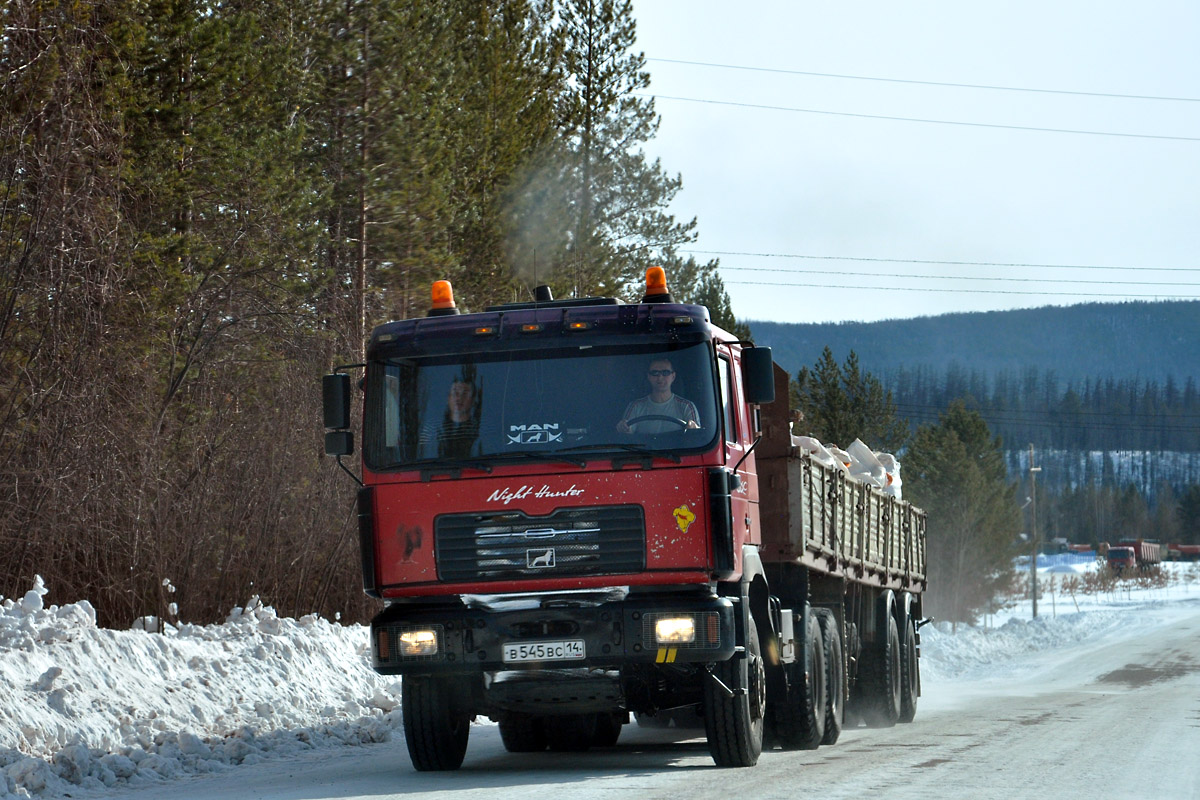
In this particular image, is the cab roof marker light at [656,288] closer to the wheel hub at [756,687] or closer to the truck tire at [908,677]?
the wheel hub at [756,687]

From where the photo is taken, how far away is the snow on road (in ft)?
32.3

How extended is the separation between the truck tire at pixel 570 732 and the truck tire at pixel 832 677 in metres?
1.90

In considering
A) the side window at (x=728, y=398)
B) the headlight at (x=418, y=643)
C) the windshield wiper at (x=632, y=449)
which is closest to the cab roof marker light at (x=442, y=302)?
the windshield wiper at (x=632, y=449)

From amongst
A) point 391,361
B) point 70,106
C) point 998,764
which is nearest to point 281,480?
point 70,106

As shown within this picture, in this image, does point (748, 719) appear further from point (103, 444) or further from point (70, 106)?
point (70, 106)

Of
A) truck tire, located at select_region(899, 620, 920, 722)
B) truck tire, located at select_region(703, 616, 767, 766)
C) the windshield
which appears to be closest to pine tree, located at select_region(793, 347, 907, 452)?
truck tire, located at select_region(899, 620, 920, 722)

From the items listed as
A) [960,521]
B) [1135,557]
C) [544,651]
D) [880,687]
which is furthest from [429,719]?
[1135,557]

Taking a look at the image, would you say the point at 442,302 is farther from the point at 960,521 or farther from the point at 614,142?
the point at 960,521

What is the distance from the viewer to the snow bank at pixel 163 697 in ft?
A: 32.6

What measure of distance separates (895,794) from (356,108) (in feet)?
68.0

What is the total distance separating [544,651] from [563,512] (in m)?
0.86

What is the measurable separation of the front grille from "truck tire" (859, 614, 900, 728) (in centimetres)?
703

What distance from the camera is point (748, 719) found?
380 inches

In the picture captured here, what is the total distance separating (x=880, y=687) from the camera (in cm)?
1523
